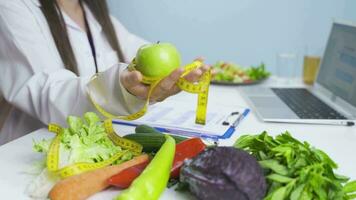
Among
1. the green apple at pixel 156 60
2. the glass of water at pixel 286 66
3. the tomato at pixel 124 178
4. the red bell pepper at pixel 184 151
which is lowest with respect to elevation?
the glass of water at pixel 286 66

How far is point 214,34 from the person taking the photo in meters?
2.33

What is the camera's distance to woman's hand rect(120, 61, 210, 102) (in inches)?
36.7

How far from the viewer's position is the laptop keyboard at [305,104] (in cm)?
125

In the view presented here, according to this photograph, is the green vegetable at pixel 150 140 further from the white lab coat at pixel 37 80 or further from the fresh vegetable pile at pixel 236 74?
the fresh vegetable pile at pixel 236 74

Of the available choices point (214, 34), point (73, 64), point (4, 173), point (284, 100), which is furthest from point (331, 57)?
point (4, 173)

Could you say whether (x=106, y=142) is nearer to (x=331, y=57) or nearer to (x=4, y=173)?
(x=4, y=173)

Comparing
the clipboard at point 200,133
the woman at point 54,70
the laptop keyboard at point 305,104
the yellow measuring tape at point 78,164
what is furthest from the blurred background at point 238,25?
the yellow measuring tape at point 78,164

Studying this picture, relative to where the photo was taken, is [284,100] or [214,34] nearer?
[284,100]

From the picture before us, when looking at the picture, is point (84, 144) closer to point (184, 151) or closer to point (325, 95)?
point (184, 151)

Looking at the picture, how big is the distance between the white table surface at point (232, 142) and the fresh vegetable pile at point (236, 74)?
13.1 inches

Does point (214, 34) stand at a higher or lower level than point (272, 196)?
lower

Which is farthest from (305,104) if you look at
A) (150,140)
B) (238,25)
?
(238,25)

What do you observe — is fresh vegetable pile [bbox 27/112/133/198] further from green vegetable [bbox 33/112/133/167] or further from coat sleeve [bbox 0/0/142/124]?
coat sleeve [bbox 0/0/142/124]

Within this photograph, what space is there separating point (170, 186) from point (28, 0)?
33.8 inches
